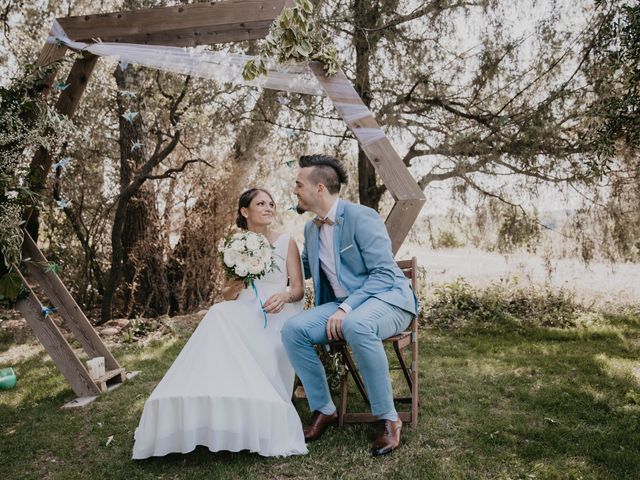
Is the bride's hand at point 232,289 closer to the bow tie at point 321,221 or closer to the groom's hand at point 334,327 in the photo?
the bow tie at point 321,221

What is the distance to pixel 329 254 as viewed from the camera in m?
3.29

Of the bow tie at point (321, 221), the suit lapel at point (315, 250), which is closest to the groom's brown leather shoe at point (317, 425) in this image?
the suit lapel at point (315, 250)

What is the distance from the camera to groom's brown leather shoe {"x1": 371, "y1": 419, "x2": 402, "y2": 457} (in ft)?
9.05

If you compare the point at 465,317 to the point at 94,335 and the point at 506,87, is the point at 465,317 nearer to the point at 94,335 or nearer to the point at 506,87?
the point at 506,87

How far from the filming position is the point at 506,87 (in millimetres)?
5496

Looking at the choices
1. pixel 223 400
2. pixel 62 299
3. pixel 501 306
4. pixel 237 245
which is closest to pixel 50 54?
pixel 62 299

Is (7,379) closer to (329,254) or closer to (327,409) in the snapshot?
(327,409)

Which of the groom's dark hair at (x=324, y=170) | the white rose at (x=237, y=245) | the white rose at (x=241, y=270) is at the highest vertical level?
the groom's dark hair at (x=324, y=170)

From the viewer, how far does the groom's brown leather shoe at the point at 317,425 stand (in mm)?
2982

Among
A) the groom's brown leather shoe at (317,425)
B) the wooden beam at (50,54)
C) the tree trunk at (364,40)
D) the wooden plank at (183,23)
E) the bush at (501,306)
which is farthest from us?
the bush at (501,306)

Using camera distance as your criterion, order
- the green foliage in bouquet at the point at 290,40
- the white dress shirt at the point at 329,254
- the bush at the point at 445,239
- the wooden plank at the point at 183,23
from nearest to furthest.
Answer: the green foliage in bouquet at the point at 290,40 → the white dress shirt at the point at 329,254 → the wooden plank at the point at 183,23 → the bush at the point at 445,239

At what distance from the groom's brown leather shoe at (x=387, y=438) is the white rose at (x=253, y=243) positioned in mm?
1207

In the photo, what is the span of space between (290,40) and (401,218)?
4.12 feet

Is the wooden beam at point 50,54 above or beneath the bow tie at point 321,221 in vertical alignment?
above
